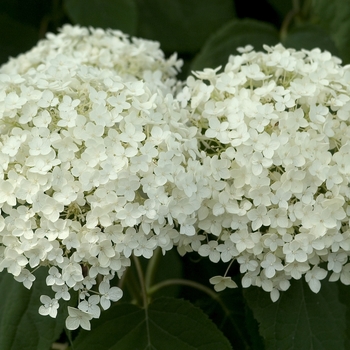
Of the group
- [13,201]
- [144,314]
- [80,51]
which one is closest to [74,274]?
[13,201]

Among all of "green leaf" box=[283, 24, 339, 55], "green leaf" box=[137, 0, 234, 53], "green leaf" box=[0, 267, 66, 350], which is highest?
"green leaf" box=[137, 0, 234, 53]

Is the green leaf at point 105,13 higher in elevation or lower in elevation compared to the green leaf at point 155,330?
higher

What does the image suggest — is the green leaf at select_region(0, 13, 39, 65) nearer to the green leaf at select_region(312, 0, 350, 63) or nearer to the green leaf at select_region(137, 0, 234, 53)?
the green leaf at select_region(137, 0, 234, 53)

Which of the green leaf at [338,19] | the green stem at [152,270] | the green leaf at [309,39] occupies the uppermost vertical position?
the green leaf at [309,39]

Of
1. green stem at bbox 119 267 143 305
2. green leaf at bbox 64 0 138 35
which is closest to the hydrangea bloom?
green stem at bbox 119 267 143 305

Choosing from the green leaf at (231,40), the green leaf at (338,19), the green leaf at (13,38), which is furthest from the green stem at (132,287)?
the green leaf at (13,38)

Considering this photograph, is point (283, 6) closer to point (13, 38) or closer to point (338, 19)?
point (338, 19)

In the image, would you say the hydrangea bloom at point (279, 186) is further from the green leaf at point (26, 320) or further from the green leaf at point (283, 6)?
the green leaf at point (283, 6)
